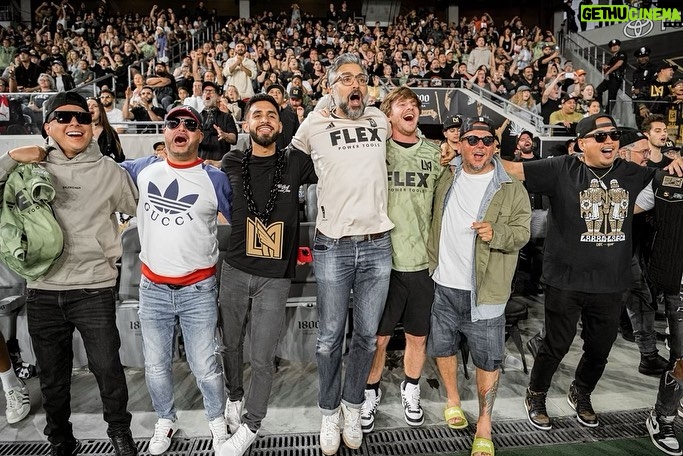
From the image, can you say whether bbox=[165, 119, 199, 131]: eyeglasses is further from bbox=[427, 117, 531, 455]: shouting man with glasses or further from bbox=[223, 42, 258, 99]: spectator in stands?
bbox=[223, 42, 258, 99]: spectator in stands

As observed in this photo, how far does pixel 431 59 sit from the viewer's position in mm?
14164

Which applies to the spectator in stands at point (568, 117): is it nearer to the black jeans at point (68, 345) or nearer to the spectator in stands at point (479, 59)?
the spectator in stands at point (479, 59)

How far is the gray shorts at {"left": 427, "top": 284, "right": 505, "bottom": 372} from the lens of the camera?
3.10 meters

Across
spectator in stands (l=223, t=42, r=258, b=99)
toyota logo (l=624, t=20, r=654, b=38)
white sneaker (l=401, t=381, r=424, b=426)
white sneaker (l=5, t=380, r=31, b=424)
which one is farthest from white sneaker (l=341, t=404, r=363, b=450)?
toyota logo (l=624, t=20, r=654, b=38)

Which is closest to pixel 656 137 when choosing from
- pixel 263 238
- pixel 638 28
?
pixel 263 238

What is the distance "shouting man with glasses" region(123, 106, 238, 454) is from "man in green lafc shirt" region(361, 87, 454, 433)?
41.1 inches

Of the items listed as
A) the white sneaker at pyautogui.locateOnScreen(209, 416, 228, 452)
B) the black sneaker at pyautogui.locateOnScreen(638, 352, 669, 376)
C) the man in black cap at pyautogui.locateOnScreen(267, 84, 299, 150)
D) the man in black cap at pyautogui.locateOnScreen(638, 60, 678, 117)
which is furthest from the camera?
the man in black cap at pyautogui.locateOnScreen(638, 60, 678, 117)

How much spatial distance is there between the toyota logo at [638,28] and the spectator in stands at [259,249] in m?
19.5

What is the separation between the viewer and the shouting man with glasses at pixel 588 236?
321 cm

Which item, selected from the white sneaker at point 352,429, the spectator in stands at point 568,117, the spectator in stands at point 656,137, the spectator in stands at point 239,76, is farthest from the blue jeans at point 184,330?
the spectator in stands at point 568,117

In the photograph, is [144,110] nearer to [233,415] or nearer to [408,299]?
[233,415]

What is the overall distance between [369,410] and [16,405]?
2.43m

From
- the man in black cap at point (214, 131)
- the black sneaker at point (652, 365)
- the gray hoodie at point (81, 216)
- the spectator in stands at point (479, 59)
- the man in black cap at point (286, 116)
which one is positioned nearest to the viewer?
the gray hoodie at point (81, 216)

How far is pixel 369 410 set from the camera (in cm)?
338
